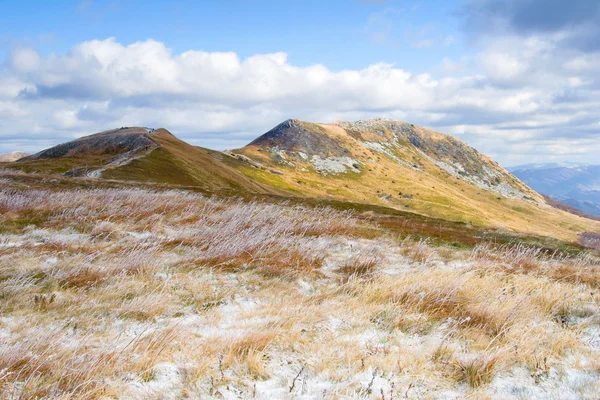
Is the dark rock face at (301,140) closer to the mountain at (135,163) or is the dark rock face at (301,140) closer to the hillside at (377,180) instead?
Answer: the hillside at (377,180)

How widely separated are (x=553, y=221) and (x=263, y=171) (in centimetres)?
12436

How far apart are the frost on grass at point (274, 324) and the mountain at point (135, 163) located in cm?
3296

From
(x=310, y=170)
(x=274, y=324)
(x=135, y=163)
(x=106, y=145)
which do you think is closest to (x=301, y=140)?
(x=310, y=170)

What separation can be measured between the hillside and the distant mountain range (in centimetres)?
43

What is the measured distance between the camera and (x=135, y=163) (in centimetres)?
5703

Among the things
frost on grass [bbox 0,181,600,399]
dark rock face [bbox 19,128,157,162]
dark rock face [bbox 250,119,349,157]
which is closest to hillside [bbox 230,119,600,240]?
dark rock face [bbox 250,119,349,157]

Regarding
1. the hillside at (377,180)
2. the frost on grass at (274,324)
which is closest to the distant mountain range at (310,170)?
the hillside at (377,180)

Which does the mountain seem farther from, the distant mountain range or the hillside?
the hillside

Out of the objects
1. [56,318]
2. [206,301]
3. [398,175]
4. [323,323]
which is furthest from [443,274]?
[398,175]

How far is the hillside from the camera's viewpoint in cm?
11600

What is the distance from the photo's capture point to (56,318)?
5676 mm

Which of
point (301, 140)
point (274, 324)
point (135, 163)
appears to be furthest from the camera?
point (301, 140)

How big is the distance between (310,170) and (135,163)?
303ft

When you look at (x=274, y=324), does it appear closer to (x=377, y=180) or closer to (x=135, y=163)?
(x=135, y=163)
